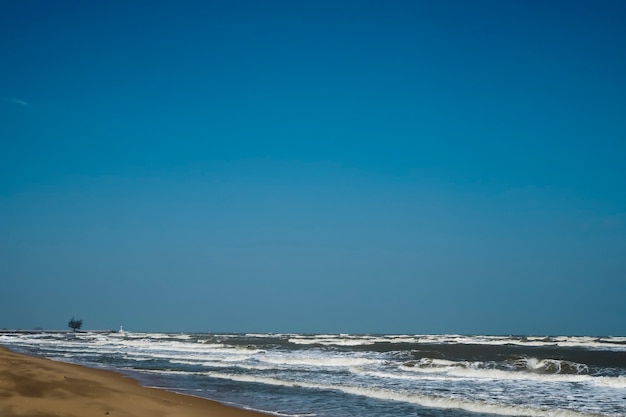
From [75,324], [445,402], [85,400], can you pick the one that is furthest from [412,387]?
[75,324]

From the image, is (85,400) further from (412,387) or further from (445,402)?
(412,387)

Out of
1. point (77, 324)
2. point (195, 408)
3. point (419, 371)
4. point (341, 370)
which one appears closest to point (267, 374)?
point (341, 370)

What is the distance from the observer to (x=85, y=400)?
13.3m

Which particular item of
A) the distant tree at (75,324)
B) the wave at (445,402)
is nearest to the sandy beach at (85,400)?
the wave at (445,402)

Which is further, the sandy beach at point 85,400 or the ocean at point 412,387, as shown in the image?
the ocean at point 412,387

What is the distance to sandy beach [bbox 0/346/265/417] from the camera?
11.5m

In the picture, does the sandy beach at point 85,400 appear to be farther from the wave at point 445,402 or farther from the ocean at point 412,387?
the wave at point 445,402

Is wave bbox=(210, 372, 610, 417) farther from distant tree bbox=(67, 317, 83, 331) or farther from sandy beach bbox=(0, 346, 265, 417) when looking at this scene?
distant tree bbox=(67, 317, 83, 331)

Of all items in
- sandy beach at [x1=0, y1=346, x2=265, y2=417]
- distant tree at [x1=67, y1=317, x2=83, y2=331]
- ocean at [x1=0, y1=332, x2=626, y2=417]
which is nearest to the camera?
sandy beach at [x1=0, y1=346, x2=265, y2=417]

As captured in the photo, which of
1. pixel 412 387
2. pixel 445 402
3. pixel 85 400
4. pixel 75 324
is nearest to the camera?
pixel 85 400

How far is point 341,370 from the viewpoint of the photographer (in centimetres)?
2738

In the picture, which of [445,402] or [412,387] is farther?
[412,387]

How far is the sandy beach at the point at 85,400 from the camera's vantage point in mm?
11469

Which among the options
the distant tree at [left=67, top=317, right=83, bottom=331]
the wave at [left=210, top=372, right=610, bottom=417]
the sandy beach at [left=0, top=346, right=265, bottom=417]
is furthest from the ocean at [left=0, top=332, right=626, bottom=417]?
the distant tree at [left=67, top=317, right=83, bottom=331]
